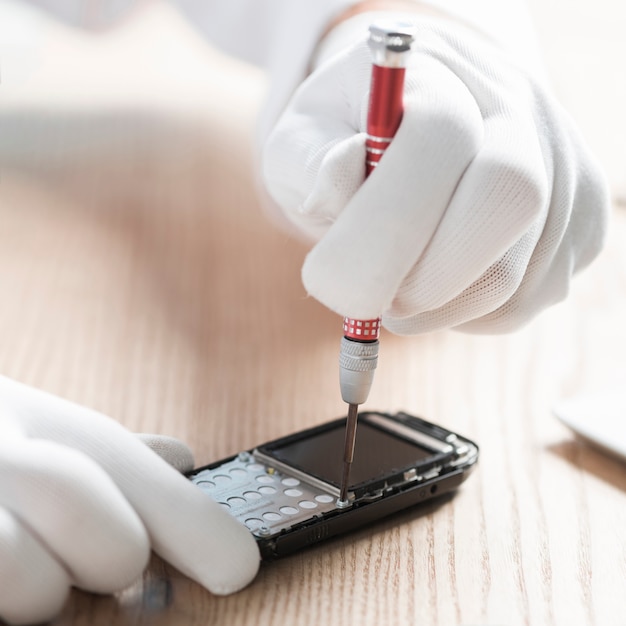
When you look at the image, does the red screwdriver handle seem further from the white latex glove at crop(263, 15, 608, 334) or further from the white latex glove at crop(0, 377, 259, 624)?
the white latex glove at crop(0, 377, 259, 624)

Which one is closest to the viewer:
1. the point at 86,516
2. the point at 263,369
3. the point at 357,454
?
the point at 86,516

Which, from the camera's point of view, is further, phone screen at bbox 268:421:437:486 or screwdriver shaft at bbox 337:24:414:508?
phone screen at bbox 268:421:437:486

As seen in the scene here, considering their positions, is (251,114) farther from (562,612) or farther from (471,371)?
(562,612)

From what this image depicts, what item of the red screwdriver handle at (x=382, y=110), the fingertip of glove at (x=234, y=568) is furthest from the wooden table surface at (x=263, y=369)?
the red screwdriver handle at (x=382, y=110)

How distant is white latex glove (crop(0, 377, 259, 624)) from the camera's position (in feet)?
1.08

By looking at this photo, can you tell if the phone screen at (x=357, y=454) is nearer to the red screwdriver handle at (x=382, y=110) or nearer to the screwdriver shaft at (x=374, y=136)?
the screwdriver shaft at (x=374, y=136)

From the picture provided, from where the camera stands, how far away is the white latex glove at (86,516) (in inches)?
12.9

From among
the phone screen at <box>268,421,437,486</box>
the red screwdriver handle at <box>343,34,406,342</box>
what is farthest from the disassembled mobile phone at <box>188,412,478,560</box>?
the red screwdriver handle at <box>343,34,406,342</box>

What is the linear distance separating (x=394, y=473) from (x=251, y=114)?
0.77 meters

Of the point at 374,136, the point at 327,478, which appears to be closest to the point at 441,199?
the point at 374,136

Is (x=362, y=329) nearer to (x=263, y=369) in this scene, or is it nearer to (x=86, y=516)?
(x=86, y=516)

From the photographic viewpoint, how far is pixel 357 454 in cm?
45

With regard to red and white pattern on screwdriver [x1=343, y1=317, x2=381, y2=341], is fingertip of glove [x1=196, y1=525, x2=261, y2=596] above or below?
below

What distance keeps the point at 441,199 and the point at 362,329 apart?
61 millimetres
